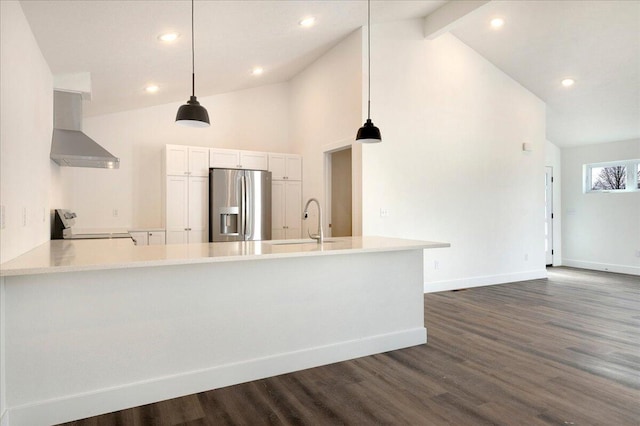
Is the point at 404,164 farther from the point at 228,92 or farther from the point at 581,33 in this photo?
the point at 228,92

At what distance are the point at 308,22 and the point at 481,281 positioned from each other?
14.3 feet

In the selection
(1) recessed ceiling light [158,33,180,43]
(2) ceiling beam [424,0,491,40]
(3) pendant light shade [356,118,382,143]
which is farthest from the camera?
(2) ceiling beam [424,0,491,40]

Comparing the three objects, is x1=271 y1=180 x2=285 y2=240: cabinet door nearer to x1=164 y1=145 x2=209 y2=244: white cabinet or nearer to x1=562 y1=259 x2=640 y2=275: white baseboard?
x1=164 y1=145 x2=209 y2=244: white cabinet

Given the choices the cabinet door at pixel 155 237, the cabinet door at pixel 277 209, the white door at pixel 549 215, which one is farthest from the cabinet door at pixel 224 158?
the white door at pixel 549 215

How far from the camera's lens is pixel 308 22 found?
418 centimetres

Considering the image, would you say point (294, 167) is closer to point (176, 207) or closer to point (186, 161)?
point (186, 161)

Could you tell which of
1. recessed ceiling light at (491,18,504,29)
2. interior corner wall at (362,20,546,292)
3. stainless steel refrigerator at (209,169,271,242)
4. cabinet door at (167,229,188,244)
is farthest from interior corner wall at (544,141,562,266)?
cabinet door at (167,229,188,244)

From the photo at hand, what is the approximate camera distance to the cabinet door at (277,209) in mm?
6262

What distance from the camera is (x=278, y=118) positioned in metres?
6.94

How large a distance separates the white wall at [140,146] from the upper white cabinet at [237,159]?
0.74 metres

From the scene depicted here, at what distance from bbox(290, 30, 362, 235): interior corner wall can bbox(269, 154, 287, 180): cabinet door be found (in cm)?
36

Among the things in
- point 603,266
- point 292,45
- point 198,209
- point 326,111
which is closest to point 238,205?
point 198,209

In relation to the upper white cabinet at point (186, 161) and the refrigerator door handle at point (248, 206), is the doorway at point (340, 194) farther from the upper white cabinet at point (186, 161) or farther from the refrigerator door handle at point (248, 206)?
the upper white cabinet at point (186, 161)

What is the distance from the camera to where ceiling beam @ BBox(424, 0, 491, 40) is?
435 cm
